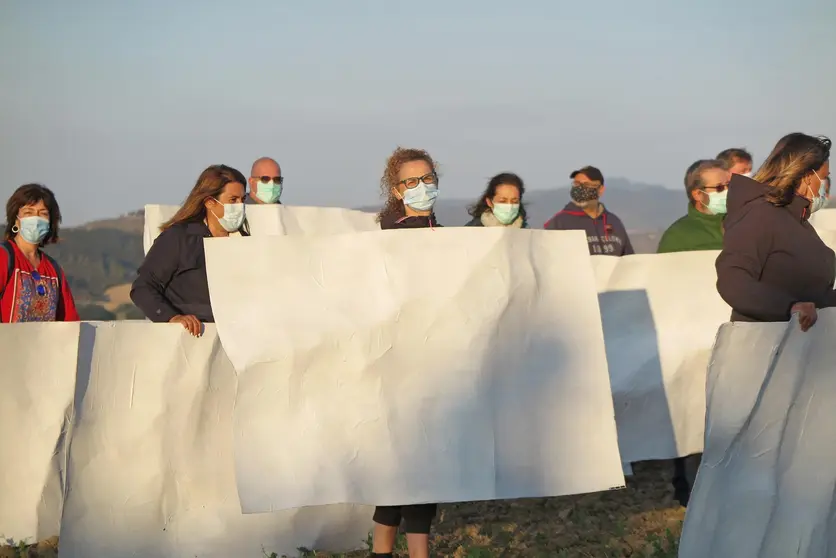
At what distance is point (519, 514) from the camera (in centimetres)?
712

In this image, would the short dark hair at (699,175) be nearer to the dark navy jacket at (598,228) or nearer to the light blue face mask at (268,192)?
the dark navy jacket at (598,228)

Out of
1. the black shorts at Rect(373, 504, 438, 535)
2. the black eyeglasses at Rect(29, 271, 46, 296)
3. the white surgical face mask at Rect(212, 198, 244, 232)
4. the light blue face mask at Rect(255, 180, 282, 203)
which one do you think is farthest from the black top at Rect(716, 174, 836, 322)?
the light blue face mask at Rect(255, 180, 282, 203)

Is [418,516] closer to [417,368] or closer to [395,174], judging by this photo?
[417,368]

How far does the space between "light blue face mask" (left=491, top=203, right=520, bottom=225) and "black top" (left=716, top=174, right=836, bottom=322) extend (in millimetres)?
2407

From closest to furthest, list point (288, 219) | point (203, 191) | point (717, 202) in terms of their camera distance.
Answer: point (203, 191), point (717, 202), point (288, 219)

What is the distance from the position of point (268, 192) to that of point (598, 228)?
242 cm

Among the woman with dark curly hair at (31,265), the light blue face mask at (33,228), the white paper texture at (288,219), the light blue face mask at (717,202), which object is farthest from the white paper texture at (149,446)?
the light blue face mask at (717,202)

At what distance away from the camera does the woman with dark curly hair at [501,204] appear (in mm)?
7414

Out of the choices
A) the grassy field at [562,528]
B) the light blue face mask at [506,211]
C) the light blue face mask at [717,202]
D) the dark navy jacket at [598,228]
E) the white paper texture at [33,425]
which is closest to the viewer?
the grassy field at [562,528]

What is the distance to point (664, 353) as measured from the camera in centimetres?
706

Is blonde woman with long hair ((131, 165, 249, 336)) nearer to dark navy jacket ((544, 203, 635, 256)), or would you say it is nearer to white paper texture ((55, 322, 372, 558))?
white paper texture ((55, 322, 372, 558))

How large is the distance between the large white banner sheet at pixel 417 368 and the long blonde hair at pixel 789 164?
30.1 inches

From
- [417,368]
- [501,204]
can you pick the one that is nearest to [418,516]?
[417,368]

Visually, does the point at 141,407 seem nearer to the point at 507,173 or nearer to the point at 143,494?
the point at 143,494
